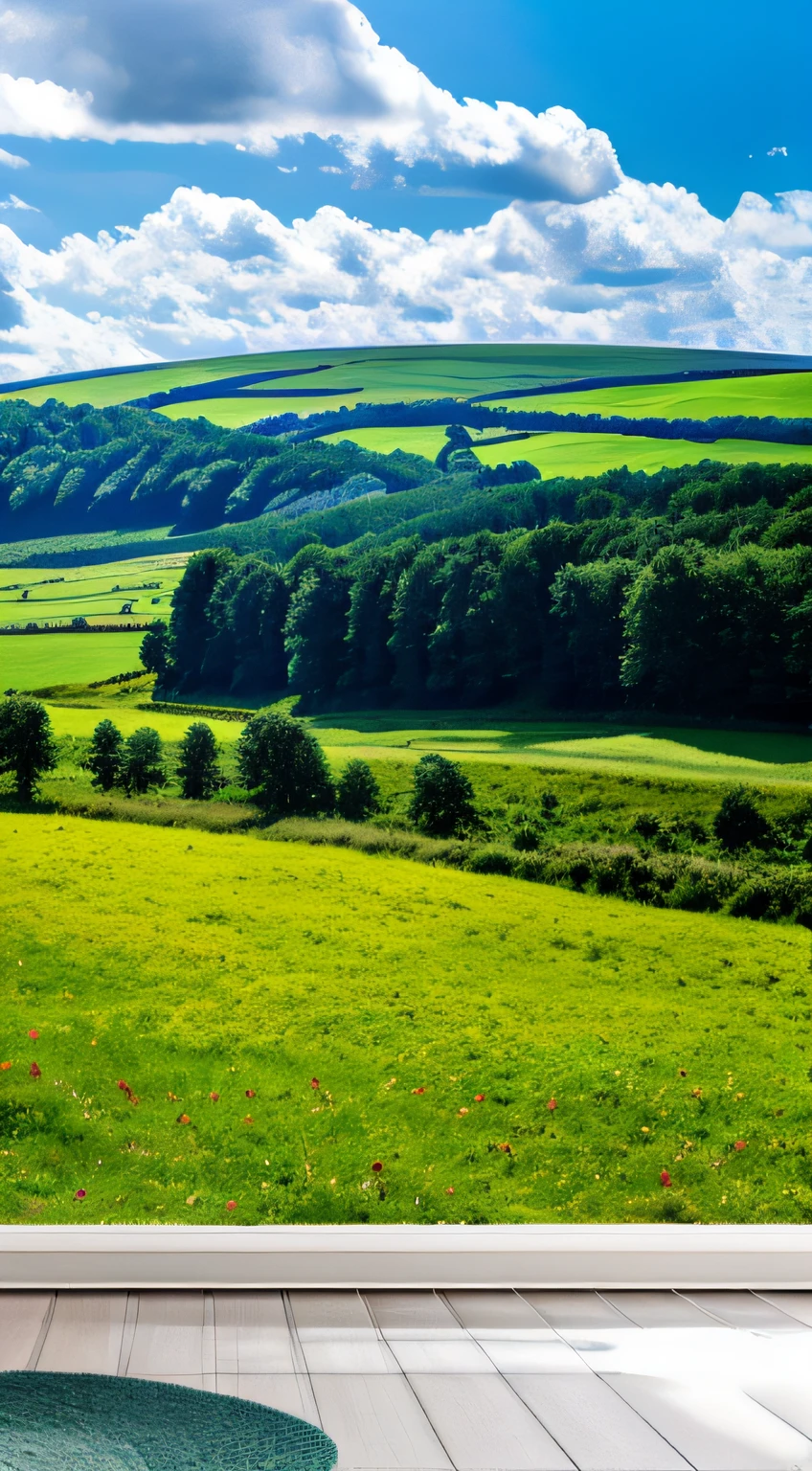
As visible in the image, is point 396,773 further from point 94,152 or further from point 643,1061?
point 94,152

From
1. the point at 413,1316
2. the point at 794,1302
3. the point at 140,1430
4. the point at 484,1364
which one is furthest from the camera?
the point at 794,1302

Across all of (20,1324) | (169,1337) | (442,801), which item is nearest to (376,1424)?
(169,1337)

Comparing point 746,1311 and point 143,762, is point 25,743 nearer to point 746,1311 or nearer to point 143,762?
point 143,762

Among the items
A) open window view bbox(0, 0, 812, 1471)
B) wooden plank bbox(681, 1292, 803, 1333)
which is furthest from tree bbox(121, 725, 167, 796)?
wooden plank bbox(681, 1292, 803, 1333)

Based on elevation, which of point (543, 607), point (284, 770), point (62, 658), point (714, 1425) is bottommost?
point (714, 1425)

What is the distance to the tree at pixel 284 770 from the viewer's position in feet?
9.73

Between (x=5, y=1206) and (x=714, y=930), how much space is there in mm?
1833

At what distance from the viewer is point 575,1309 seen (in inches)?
100

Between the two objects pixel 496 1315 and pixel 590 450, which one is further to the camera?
pixel 590 450

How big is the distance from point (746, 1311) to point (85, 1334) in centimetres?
149

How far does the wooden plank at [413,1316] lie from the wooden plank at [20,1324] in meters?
0.71

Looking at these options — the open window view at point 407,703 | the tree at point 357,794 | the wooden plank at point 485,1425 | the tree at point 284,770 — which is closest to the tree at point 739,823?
the open window view at point 407,703

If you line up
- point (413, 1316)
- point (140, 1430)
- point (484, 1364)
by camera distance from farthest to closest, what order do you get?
point (413, 1316)
point (484, 1364)
point (140, 1430)

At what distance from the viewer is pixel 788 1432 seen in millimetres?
2037
